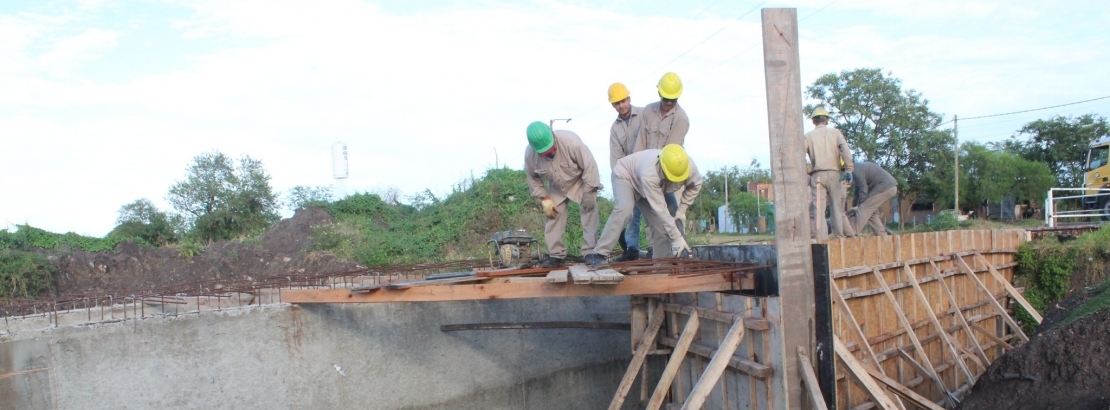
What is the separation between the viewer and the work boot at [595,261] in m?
6.06

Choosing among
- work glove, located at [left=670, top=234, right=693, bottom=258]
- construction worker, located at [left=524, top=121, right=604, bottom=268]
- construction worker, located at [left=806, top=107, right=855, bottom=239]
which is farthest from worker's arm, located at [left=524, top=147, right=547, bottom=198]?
construction worker, located at [left=806, top=107, right=855, bottom=239]

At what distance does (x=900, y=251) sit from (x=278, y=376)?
597 cm

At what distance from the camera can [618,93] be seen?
757 cm

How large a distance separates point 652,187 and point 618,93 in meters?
1.69

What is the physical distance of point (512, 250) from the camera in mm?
7215

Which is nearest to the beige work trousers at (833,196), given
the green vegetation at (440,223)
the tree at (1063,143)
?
the green vegetation at (440,223)

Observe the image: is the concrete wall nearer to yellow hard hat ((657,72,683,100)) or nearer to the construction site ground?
the construction site ground

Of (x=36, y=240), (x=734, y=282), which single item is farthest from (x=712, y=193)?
(x=734, y=282)

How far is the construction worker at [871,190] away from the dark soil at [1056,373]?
132 inches

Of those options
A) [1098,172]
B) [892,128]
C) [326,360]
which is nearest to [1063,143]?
[892,128]

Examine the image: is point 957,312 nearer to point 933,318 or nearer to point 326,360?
point 933,318

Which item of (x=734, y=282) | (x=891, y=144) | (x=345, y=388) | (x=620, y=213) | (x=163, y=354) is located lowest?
(x=345, y=388)

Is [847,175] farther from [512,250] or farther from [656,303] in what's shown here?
[512,250]

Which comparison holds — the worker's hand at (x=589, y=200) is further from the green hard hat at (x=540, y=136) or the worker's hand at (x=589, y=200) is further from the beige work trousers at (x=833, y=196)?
the beige work trousers at (x=833, y=196)
